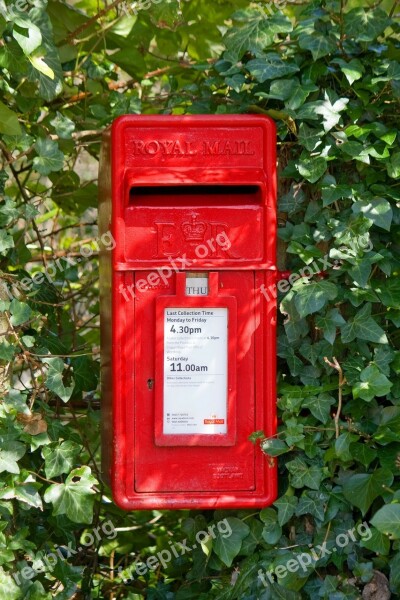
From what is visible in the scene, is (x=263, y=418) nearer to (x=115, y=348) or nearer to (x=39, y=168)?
(x=115, y=348)

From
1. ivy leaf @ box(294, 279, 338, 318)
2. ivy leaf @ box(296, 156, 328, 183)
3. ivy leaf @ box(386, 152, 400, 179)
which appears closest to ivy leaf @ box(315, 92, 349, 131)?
ivy leaf @ box(296, 156, 328, 183)

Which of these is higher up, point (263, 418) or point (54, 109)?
point (54, 109)

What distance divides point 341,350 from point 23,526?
1.27 m

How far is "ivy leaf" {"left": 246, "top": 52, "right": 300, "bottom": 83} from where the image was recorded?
2.90m

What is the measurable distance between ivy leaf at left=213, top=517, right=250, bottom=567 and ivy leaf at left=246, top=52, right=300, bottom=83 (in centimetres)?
154

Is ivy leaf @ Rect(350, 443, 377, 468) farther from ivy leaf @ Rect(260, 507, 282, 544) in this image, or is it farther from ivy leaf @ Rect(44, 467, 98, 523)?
ivy leaf @ Rect(44, 467, 98, 523)

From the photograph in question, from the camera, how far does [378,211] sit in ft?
9.29

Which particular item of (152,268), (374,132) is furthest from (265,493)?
(374,132)

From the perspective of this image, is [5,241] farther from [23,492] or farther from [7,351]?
A: [23,492]

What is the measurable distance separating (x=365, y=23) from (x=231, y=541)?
186 centimetres

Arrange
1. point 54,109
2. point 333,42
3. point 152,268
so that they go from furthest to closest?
point 54,109, point 333,42, point 152,268

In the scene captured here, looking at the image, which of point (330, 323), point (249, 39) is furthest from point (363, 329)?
point (249, 39)

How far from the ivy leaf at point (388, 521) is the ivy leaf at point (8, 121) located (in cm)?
169

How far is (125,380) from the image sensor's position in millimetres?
2758
